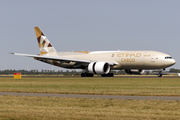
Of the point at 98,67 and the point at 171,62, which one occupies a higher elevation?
the point at 171,62

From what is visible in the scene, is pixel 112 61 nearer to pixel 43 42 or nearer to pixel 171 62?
pixel 171 62

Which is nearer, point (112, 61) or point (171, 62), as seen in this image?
point (171, 62)

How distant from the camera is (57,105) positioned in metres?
14.9

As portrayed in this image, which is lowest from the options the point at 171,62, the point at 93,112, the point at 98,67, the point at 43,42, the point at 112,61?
the point at 93,112

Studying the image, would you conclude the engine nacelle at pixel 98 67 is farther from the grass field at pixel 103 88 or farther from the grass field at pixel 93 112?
the grass field at pixel 93 112

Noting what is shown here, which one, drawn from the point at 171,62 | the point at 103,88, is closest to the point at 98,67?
the point at 171,62

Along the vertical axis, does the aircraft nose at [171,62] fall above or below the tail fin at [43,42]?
below

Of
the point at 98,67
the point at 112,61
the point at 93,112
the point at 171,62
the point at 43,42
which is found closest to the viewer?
the point at 93,112

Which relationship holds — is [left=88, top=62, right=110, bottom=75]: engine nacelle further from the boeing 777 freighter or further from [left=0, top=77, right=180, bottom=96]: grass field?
[left=0, top=77, right=180, bottom=96]: grass field

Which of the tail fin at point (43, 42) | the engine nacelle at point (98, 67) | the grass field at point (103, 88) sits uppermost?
the tail fin at point (43, 42)

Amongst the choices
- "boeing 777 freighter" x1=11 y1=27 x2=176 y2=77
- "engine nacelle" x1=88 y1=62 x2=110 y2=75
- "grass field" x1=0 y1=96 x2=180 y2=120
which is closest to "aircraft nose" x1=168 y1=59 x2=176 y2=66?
"boeing 777 freighter" x1=11 y1=27 x2=176 y2=77

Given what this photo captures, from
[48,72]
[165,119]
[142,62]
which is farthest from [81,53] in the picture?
[165,119]

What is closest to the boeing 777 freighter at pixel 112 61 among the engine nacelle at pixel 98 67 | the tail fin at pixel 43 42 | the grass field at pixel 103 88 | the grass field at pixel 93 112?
the engine nacelle at pixel 98 67

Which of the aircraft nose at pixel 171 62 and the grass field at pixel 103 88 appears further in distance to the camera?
the aircraft nose at pixel 171 62
